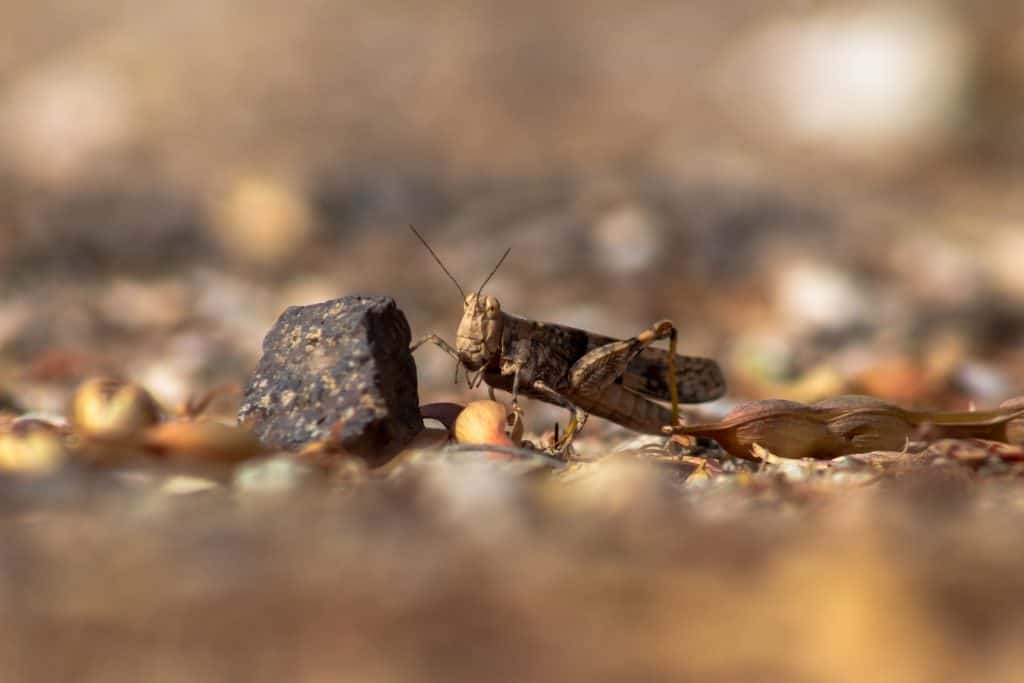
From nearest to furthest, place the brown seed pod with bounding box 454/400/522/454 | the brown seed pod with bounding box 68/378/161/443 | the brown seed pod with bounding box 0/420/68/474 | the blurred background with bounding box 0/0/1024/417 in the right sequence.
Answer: the brown seed pod with bounding box 0/420/68/474, the brown seed pod with bounding box 68/378/161/443, the brown seed pod with bounding box 454/400/522/454, the blurred background with bounding box 0/0/1024/417

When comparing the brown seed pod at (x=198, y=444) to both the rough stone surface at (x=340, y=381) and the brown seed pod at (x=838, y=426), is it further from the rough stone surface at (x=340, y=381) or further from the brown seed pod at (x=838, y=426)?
the brown seed pod at (x=838, y=426)

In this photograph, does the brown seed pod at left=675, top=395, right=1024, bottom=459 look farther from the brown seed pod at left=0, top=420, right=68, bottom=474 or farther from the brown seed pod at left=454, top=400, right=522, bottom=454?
the brown seed pod at left=0, top=420, right=68, bottom=474

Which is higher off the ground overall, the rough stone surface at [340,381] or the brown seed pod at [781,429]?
the rough stone surface at [340,381]

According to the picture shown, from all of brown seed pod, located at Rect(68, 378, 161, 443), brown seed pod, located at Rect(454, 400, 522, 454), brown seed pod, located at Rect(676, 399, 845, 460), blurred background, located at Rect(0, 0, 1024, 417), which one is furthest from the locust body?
blurred background, located at Rect(0, 0, 1024, 417)

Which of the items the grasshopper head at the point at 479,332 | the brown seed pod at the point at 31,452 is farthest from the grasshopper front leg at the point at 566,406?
the brown seed pod at the point at 31,452

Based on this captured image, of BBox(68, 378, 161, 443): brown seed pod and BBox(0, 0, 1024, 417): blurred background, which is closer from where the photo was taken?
BBox(68, 378, 161, 443): brown seed pod

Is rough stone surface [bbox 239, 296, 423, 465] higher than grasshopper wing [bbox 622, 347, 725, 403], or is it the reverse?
grasshopper wing [bbox 622, 347, 725, 403]

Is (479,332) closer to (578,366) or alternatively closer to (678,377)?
(578,366)
